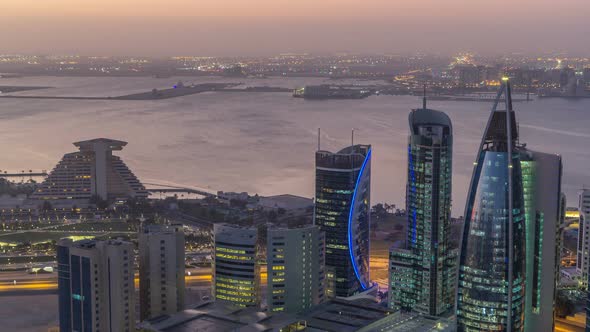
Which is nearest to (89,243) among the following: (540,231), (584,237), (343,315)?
(343,315)

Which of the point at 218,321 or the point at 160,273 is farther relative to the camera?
the point at 160,273

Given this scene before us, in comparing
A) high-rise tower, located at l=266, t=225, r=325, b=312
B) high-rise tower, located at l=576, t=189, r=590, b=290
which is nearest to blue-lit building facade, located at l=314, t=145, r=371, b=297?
high-rise tower, located at l=266, t=225, r=325, b=312

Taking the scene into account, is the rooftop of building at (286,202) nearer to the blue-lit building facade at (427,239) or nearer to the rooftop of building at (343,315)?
the blue-lit building facade at (427,239)

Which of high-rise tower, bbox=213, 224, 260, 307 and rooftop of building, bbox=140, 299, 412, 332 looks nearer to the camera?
rooftop of building, bbox=140, 299, 412, 332

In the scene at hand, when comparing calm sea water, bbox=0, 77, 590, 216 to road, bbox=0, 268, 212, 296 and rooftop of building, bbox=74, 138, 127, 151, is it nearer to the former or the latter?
rooftop of building, bbox=74, 138, 127, 151

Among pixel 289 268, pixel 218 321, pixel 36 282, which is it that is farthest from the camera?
pixel 36 282

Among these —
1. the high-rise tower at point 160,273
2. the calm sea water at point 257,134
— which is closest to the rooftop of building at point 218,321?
the high-rise tower at point 160,273

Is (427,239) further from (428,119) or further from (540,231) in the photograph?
(540,231)
